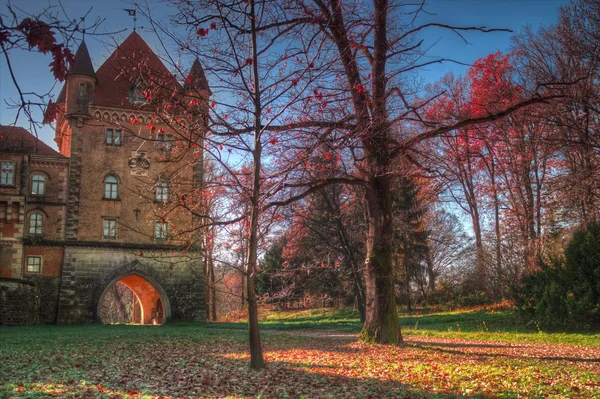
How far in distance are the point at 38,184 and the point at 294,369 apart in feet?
82.4

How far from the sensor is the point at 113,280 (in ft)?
94.9

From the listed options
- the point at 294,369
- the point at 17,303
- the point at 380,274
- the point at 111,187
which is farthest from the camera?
the point at 111,187

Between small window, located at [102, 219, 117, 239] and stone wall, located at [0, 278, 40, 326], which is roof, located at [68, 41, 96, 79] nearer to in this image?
small window, located at [102, 219, 117, 239]

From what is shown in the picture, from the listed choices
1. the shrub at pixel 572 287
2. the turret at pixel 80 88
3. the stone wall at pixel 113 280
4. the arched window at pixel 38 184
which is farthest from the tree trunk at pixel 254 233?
the arched window at pixel 38 184

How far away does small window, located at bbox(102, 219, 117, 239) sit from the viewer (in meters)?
29.4

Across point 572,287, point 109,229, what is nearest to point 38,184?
point 109,229

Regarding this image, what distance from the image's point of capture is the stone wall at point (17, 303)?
25.0 m

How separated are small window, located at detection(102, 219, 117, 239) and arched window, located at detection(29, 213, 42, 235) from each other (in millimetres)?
3443

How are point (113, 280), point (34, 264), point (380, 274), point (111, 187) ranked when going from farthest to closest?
1. point (111, 187)
2. point (113, 280)
3. point (34, 264)
4. point (380, 274)

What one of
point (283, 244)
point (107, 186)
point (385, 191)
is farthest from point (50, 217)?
point (385, 191)

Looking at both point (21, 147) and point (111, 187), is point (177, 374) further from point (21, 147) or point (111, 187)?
point (21, 147)

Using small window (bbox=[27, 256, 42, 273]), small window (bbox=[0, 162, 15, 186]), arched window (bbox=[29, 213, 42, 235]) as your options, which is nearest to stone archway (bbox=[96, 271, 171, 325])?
small window (bbox=[27, 256, 42, 273])

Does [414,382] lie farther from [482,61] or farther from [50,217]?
[50,217]

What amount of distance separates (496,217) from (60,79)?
27196mm
